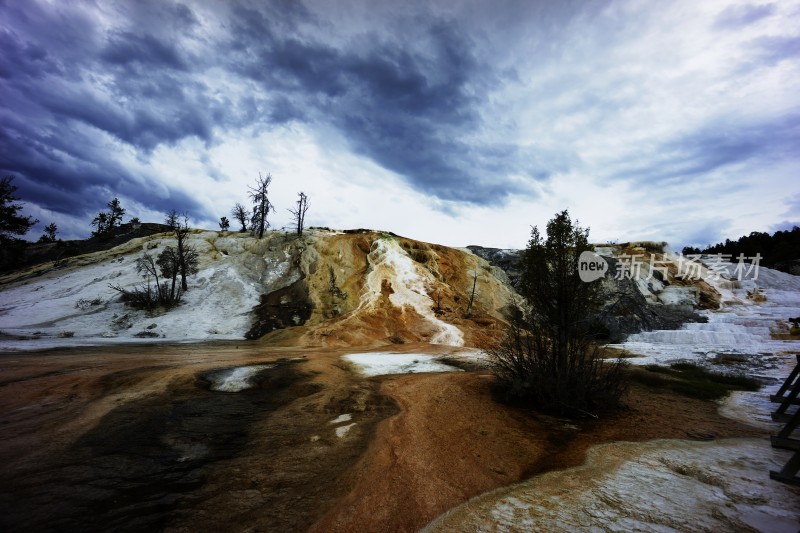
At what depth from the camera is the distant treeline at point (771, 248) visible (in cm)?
5267

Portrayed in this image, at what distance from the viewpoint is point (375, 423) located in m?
8.35

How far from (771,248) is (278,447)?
284 ft

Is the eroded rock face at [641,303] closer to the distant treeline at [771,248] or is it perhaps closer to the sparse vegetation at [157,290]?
the distant treeline at [771,248]

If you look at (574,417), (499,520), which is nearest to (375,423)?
(499,520)

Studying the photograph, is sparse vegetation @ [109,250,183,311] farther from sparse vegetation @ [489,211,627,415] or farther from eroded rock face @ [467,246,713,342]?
eroded rock face @ [467,246,713,342]

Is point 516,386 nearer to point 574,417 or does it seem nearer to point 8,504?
point 574,417

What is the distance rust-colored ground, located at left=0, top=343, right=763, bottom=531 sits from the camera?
14.9ft

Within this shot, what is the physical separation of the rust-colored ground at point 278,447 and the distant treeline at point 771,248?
218 feet

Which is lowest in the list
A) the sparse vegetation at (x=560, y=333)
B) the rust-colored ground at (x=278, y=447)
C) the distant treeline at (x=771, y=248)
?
the rust-colored ground at (x=278, y=447)

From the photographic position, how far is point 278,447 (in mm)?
6789

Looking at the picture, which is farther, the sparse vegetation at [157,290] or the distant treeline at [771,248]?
the distant treeline at [771,248]

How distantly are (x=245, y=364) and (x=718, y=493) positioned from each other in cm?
1471

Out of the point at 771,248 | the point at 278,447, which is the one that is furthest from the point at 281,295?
the point at 771,248

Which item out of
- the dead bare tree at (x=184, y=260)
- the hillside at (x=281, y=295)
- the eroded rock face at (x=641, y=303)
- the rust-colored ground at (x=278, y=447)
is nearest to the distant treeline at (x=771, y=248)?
the eroded rock face at (x=641, y=303)
